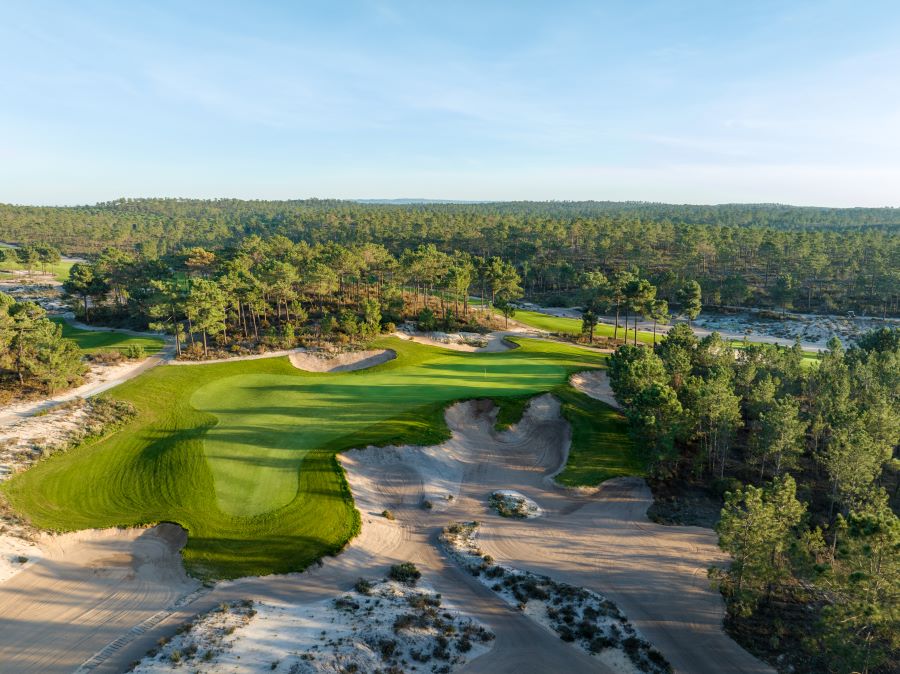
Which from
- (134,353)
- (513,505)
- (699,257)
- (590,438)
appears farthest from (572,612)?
(699,257)

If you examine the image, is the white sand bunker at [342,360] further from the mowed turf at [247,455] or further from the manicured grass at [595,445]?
the manicured grass at [595,445]

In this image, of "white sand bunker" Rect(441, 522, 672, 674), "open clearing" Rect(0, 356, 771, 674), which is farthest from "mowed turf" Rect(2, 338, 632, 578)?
"white sand bunker" Rect(441, 522, 672, 674)

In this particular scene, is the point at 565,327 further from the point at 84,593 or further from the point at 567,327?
the point at 84,593

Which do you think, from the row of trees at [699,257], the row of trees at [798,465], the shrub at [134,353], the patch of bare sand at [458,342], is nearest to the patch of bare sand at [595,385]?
the row of trees at [798,465]

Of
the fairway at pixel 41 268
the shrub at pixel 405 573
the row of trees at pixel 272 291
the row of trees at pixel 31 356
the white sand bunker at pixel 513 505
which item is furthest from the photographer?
the fairway at pixel 41 268

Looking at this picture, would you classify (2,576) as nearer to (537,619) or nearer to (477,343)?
(537,619)

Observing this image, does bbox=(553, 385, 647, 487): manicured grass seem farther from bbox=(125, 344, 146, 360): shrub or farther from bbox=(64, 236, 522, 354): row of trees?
bbox=(125, 344, 146, 360): shrub
